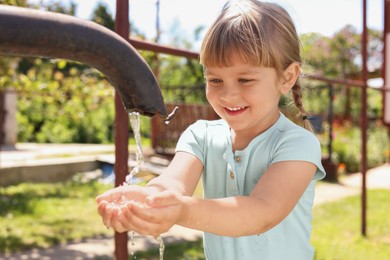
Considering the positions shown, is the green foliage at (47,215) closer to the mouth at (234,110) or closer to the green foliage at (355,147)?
the mouth at (234,110)

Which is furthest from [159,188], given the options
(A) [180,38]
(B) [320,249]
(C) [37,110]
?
(A) [180,38]

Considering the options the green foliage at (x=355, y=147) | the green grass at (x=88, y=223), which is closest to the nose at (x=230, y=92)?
the green grass at (x=88, y=223)

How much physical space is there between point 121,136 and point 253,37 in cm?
62

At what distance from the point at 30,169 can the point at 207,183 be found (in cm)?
535

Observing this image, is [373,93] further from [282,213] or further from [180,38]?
[282,213]

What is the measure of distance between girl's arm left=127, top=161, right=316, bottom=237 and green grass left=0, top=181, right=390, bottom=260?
7.23 feet

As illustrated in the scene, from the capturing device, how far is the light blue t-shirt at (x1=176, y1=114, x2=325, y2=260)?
1202 millimetres

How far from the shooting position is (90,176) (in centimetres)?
673

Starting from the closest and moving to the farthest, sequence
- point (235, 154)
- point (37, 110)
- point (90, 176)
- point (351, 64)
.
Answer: point (235, 154), point (90, 176), point (37, 110), point (351, 64)

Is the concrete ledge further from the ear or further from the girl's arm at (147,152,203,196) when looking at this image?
the ear

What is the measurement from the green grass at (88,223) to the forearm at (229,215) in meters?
2.30

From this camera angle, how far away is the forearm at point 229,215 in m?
0.86

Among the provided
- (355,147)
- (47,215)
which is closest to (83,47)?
(47,215)

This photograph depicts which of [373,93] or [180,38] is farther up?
[180,38]
